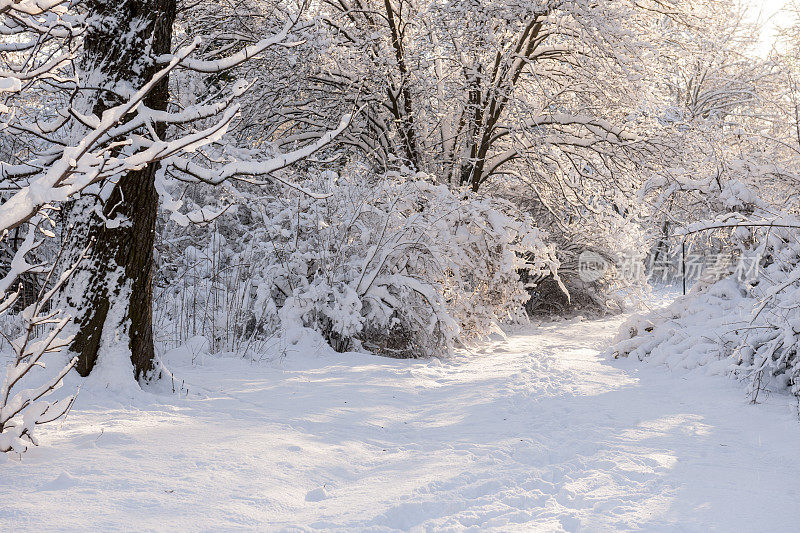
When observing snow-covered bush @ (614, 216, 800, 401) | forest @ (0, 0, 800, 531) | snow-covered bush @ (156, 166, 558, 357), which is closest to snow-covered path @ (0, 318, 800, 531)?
forest @ (0, 0, 800, 531)

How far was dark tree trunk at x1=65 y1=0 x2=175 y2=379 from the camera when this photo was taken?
3693 millimetres

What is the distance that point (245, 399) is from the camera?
13.5 ft

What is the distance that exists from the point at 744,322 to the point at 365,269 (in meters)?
3.85

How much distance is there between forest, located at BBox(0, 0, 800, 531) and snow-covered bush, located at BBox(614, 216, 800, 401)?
0.04 m

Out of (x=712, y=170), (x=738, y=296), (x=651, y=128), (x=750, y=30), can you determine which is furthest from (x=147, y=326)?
(x=750, y=30)

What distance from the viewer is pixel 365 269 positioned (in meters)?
7.07

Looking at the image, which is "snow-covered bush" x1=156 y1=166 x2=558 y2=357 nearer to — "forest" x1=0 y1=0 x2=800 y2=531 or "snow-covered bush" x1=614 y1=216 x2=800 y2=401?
"forest" x1=0 y1=0 x2=800 y2=531

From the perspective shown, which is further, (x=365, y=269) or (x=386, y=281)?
(x=386, y=281)

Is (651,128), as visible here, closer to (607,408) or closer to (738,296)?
(738,296)

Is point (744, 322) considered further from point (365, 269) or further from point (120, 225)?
point (120, 225)

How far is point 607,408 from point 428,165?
6.83m

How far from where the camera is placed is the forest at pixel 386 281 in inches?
101

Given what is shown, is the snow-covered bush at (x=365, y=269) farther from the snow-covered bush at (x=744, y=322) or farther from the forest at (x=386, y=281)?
the snow-covered bush at (x=744, y=322)

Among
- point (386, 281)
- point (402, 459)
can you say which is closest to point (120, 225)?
point (402, 459)
